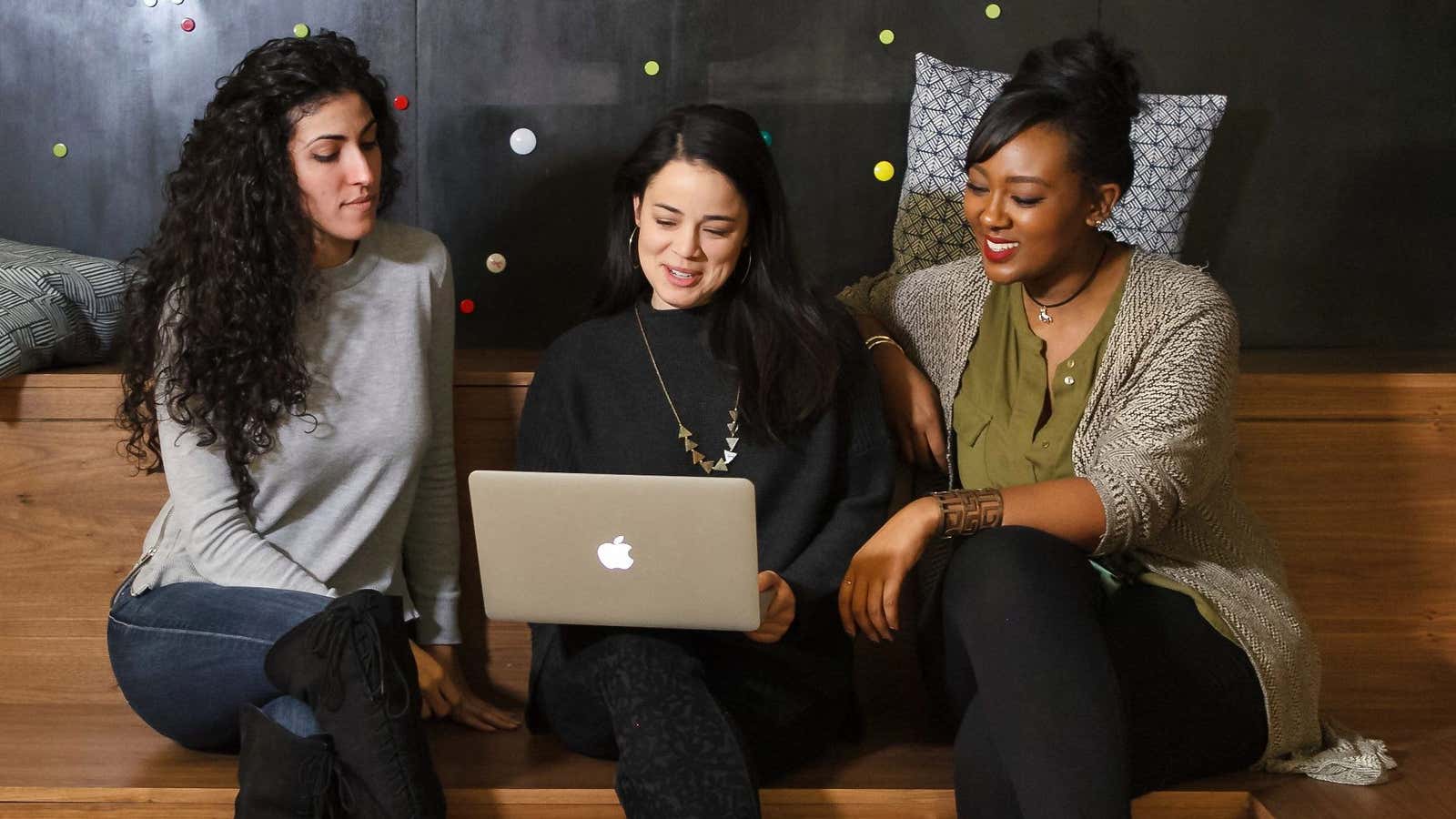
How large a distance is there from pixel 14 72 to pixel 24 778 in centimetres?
125

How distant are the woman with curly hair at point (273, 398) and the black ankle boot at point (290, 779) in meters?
0.05

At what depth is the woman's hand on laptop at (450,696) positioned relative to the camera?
1682mm

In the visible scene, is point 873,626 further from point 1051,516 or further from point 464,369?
point 464,369

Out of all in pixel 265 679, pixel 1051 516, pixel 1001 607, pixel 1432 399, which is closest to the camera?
pixel 1001 607

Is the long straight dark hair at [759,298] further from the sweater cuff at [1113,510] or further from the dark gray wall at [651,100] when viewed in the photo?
the dark gray wall at [651,100]

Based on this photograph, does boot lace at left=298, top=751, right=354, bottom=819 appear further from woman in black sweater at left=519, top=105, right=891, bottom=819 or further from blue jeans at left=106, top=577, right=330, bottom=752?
woman in black sweater at left=519, top=105, right=891, bottom=819

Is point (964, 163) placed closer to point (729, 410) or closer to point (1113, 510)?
point (729, 410)

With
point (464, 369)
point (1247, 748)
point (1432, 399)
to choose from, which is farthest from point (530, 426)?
point (1432, 399)

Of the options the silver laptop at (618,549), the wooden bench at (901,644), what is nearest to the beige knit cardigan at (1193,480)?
the wooden bench at (901,644)

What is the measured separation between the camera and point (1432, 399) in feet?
6.03

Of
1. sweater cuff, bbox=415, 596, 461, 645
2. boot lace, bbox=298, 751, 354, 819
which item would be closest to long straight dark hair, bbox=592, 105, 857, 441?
sweater cuff, bbox=415, 596, 461, 645

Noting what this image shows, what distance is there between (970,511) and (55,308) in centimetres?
126

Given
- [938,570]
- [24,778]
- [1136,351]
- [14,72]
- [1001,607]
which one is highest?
[14,72]

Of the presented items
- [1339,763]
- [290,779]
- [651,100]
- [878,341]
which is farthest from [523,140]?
[1339,763]
